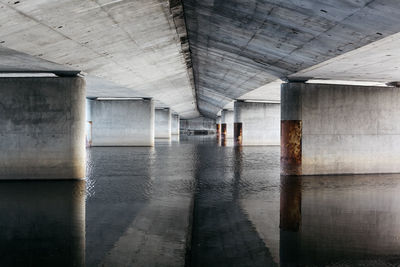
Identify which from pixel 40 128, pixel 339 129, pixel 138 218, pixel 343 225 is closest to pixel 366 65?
pixel 339 129

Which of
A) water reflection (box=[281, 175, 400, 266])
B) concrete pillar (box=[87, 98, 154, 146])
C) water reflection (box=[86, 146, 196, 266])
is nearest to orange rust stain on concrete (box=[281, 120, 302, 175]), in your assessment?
water reflection (box=[281, 175, 400, 266])

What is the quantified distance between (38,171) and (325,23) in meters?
10.4

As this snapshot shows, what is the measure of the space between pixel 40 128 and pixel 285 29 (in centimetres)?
902

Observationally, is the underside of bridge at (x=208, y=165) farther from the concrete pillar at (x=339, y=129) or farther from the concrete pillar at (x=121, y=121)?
the concrete pillar at (x=121, y=121)

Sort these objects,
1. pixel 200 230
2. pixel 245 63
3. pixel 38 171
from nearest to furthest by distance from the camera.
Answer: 1. pixel 200 230
2. pixel 38 171
3. pixel 245 63

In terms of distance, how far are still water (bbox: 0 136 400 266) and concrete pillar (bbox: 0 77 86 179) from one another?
2.51 ft

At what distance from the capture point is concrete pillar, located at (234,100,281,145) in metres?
32.2

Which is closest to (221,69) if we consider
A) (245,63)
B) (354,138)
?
(245,63)

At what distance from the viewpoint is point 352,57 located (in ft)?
31.6

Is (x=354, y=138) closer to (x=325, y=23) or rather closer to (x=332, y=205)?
(x=332, y=205)

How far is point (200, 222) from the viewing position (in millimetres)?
7547

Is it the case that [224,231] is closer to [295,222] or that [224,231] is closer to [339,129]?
[295,222]

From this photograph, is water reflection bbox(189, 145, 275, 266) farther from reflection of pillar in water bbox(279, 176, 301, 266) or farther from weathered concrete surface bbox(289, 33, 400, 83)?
weathered concrete surface bbox(289, 33, 400, 83)

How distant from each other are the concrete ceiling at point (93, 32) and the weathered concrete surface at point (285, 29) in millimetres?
933
